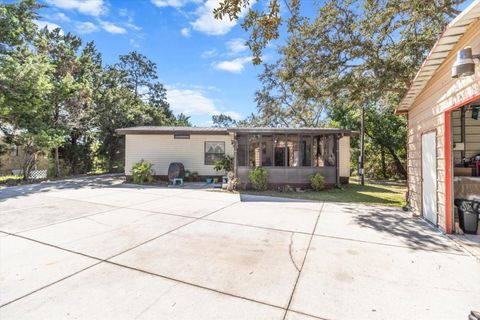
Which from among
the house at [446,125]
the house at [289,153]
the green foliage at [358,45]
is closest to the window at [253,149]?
the house at [289,153]

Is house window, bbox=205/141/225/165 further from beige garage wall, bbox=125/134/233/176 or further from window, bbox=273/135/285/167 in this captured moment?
window, bbox=273/135/285/167

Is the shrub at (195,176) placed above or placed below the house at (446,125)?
below

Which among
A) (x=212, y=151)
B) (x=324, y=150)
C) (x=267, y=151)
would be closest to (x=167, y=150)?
(x=212, y=151)

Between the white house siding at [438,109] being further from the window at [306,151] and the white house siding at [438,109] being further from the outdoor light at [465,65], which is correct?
the window at [306,151]

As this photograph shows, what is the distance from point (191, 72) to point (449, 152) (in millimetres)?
16415

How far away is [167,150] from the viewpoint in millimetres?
13086

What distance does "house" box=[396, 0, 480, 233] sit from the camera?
3354mm

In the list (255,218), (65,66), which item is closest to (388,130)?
(255,218)

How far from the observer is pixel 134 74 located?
28.3m

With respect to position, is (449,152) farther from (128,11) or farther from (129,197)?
(128,11)

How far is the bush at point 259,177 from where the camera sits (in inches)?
397

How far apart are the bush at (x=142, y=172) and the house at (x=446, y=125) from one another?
10.7 metres

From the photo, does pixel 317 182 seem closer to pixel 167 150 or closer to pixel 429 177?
pixel 429 177

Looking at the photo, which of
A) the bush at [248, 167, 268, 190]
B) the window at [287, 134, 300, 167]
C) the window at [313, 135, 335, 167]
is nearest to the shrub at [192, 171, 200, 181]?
the bush at [248, 167, 268, 190]
